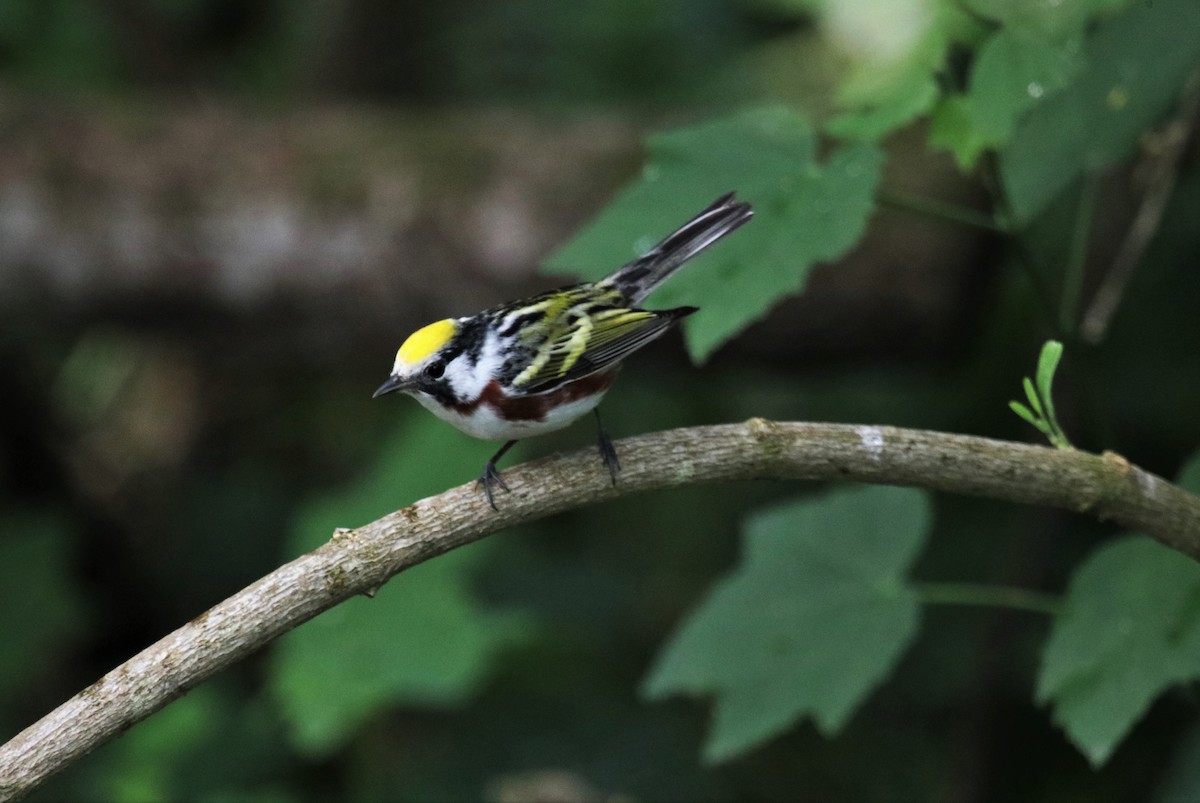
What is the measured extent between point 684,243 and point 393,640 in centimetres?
226

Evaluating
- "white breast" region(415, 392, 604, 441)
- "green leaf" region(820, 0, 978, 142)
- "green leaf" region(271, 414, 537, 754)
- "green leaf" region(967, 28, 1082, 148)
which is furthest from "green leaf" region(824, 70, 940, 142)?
"green leaf" region(271, 414, 537, 754)

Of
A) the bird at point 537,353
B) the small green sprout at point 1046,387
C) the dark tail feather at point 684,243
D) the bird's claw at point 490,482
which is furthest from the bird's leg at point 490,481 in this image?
the small green sprout at point 1046,387

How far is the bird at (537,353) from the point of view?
117 inches

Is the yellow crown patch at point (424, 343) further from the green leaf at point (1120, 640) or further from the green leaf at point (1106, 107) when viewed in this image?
the green leaf at point (1120, 640)

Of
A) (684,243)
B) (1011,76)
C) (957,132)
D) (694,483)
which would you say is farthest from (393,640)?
(1011,76)

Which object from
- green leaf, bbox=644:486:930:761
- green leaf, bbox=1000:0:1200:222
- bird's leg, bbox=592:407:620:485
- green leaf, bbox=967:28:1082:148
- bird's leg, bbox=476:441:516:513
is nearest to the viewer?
bird's leg, bbox=476:441:516:513

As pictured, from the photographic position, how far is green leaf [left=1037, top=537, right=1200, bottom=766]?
281 centimetres

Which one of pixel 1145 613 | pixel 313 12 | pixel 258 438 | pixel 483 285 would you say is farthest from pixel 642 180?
pixel 313 12

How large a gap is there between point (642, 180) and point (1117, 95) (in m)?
1.17

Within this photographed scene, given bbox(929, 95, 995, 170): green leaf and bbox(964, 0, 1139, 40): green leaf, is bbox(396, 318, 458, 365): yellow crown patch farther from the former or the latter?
bbox(964, 0, 1139, 40): green leaf

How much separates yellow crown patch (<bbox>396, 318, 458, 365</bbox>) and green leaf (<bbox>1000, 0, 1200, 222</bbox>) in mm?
1368

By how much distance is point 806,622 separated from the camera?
354cm

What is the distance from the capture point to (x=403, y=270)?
5320 mm

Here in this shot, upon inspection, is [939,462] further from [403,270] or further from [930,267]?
[403,270]
